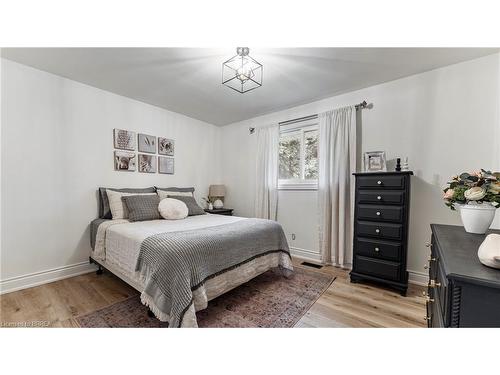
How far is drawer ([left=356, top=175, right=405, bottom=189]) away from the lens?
2.17 meters

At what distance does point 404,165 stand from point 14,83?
433 cm

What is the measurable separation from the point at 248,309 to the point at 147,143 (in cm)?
273

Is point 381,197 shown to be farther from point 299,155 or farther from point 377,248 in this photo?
point 299,155

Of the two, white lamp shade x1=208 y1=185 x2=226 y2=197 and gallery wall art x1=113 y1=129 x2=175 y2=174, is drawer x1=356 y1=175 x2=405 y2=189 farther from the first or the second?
gallery wall art x1=113 y1=129 x2=175 y2=174

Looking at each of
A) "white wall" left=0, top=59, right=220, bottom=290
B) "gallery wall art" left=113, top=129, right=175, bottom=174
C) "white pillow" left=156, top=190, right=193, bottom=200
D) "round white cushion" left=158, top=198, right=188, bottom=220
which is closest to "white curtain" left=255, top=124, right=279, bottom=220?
"white pillow" left=156, top=190, right=193, bottom=200

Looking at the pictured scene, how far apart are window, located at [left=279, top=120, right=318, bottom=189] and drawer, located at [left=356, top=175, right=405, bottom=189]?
0.86m

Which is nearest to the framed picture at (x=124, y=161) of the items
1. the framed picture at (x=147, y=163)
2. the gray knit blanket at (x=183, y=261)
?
the framed picture at (x=147, y=163)

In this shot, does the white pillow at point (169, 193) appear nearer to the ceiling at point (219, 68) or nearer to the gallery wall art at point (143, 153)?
the gallery wall art at point (143, 153)

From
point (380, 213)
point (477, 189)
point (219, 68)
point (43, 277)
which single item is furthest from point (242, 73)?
point (43, 277)

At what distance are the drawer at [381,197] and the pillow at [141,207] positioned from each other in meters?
2.52

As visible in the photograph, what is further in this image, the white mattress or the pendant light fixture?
the pendant light fixture

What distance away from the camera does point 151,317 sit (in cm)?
171

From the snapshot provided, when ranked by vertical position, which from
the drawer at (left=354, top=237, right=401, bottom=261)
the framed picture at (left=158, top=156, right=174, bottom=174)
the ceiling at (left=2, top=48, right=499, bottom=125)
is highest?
the ceiling at (left=2, top=48, right=499, bottom=125)
